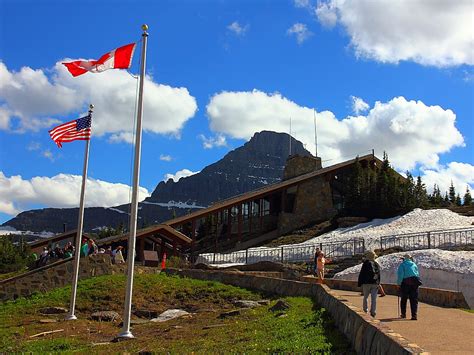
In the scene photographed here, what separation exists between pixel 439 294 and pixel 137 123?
30.9 feet

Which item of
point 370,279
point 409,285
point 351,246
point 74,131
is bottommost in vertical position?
point 409,285

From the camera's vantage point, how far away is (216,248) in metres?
43.2

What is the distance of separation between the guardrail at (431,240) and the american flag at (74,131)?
1742cm

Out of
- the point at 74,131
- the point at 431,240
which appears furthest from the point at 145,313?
the point at 431,240

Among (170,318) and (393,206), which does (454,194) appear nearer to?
(393,206)

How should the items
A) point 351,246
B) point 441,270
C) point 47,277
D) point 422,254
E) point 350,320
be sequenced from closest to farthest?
point 350,320 < point 441,270 < point 422,254 < point 47,277 < point 351,246

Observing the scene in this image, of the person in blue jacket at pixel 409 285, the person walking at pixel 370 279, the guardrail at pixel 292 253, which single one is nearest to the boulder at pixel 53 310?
the person walking at pixel 370 279

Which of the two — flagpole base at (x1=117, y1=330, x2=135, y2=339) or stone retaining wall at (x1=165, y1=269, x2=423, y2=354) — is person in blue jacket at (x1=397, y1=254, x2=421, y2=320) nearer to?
stone retaining wall at (x1=165, y1=269, x2=423, y2=354)

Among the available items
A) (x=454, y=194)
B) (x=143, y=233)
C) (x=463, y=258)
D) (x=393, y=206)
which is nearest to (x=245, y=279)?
(x=463, y=258)

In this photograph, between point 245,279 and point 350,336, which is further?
point 245,279

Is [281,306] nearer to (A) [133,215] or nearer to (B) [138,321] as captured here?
(A) [133,215]

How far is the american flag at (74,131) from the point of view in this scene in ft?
56.3

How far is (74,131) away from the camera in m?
17.5

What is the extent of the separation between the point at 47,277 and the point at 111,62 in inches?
482
